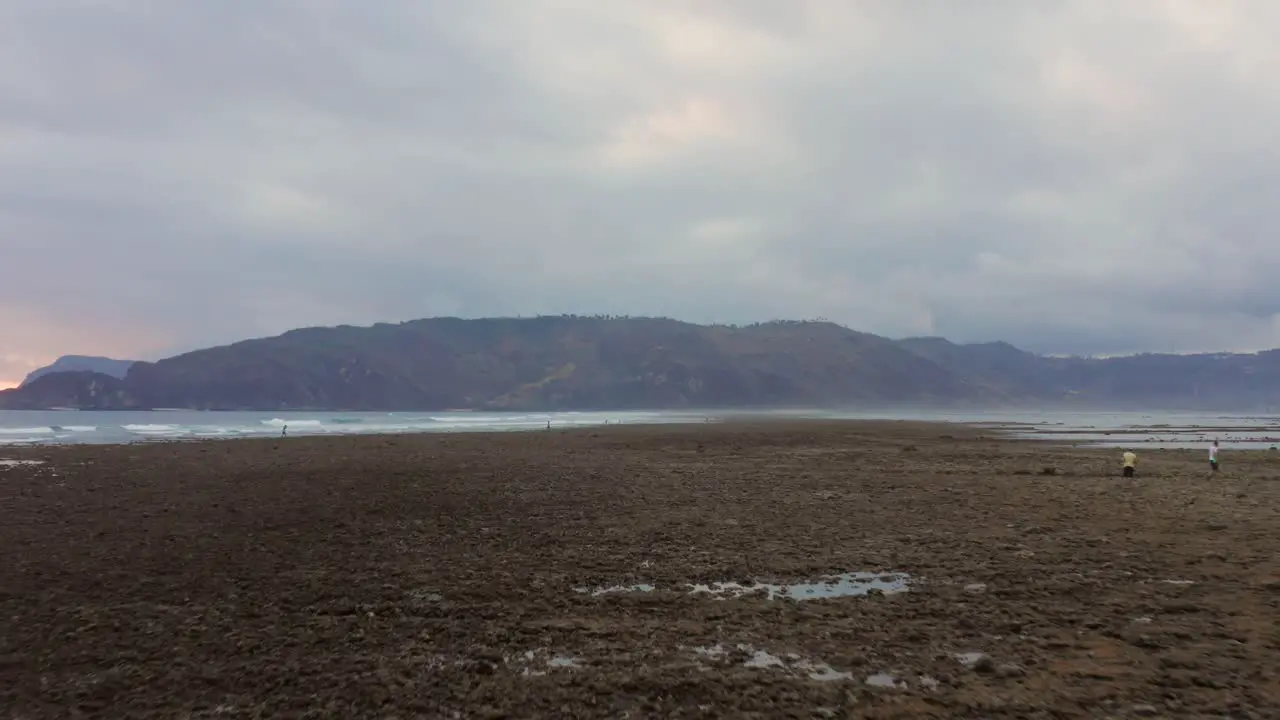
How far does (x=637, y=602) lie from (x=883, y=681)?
3.83 meters

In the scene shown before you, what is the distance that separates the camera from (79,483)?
23.5 metres

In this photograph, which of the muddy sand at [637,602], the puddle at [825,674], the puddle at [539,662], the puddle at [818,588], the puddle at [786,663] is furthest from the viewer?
the puddle at [818,588]

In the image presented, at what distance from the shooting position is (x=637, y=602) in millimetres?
10070

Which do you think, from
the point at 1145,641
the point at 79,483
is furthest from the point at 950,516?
the point at 79,483

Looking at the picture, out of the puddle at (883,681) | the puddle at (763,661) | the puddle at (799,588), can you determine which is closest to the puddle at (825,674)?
the puddle at (883,681)

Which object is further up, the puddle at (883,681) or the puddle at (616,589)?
the puddle at (883,681)

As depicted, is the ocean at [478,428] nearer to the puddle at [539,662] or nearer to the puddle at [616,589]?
the puddle at [616,589]

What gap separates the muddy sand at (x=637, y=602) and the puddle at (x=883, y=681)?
0.13ft

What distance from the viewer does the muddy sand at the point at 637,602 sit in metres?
6.80

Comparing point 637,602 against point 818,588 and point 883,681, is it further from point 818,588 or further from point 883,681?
point 883,681

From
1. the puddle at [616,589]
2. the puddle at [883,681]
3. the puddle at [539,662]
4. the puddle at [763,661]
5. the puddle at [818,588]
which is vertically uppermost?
the puddle at [539,662]

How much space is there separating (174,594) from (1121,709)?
1144cm

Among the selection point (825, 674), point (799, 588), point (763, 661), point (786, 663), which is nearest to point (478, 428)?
point (799, 588)

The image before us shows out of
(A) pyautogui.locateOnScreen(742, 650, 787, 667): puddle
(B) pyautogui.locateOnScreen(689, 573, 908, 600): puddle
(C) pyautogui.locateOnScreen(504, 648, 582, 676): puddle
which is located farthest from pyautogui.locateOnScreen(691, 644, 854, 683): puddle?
(B) pyautogui.locateOnScreen(689, 573, 908, 600): puddle
